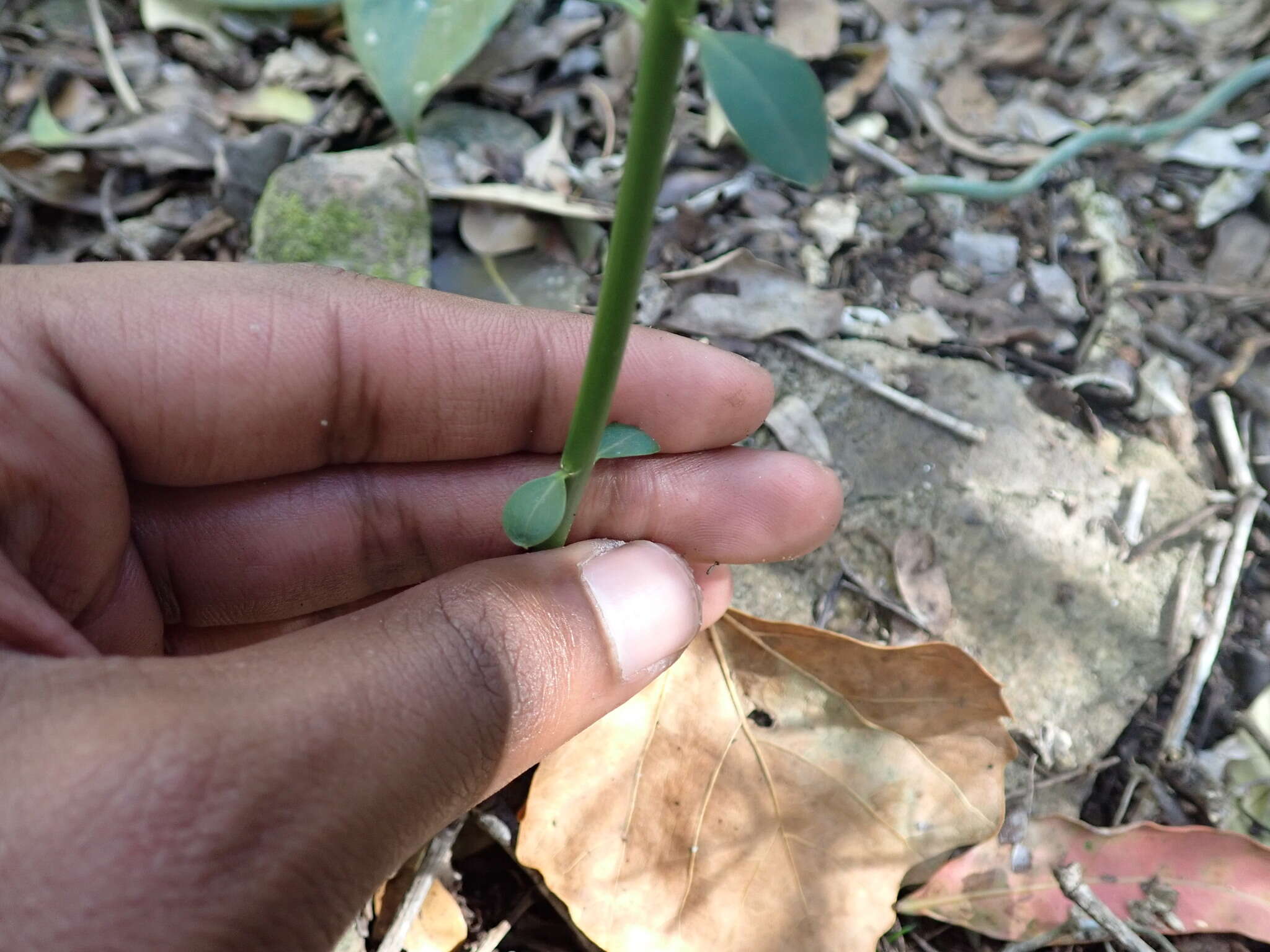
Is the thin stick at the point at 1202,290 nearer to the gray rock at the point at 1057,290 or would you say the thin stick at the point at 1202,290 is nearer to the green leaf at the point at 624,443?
the gray rock at the point at 1057,290

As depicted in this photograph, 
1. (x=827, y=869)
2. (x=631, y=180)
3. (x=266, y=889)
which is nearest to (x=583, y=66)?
(x=631, y=180)

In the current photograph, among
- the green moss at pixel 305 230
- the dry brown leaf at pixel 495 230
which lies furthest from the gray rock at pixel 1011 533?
the green moss at pixel 305 230

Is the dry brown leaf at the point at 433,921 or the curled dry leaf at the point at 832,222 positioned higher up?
the curled dry leaf at the point at 832,222

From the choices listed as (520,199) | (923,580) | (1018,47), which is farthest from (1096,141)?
(520,199)

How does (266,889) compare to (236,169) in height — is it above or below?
below

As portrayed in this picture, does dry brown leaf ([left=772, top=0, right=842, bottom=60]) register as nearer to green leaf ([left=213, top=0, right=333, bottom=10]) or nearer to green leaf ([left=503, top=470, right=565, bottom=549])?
green leaf ([left=213, top=0, right=333, bottom=10])

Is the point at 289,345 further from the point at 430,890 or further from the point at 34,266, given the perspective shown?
the point at 430,890
